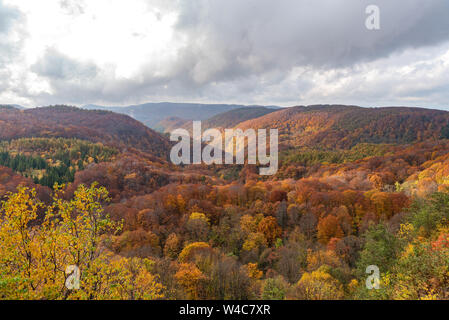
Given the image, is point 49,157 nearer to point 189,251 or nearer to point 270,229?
point 189,251

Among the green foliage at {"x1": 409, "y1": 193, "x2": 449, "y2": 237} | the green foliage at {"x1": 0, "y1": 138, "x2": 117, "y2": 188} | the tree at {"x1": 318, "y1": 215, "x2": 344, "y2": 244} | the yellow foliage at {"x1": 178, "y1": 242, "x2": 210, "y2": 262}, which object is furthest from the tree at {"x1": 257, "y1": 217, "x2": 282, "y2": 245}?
the green foliage at {"x1": 0, "y1": 138, "x2": 117, "y2": 188}

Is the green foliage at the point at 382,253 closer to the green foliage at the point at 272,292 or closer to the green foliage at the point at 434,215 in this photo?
the green foliage at the point at 434,215

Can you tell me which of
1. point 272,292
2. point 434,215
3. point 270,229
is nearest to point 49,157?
point 270,229

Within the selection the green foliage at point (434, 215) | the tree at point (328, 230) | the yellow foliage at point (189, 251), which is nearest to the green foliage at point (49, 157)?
the yellow foliage at point (189, 251)

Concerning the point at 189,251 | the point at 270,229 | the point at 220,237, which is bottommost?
the point at 220,237

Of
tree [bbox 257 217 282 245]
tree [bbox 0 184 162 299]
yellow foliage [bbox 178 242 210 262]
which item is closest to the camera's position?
tree [bbox 0 184 162 299]

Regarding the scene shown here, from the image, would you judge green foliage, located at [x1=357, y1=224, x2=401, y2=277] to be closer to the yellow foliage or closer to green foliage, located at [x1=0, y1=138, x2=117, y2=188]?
the yellow foliage

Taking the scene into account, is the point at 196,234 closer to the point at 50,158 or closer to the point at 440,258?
the point at 440,258

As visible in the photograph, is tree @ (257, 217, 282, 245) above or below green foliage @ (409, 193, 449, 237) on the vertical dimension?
below
